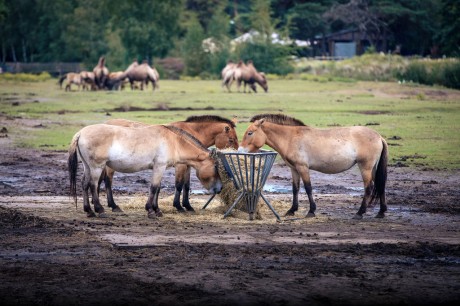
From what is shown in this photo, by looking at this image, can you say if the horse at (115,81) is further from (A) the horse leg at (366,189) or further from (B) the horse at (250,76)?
(A) the horse leg at (366,189)

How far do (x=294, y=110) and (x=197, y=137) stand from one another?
67.3 feet

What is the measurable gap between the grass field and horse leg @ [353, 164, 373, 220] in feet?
20.9

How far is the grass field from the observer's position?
25844 mm

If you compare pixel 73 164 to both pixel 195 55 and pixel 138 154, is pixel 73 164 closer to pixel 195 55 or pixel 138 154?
pixel 138 154

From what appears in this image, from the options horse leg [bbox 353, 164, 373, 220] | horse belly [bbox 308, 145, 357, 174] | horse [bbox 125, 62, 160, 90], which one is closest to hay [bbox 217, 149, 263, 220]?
horse belly [bbox 308, 145, 357, 174]

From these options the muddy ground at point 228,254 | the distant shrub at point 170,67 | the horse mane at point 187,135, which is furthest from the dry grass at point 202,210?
the distant shrub at point 170,67

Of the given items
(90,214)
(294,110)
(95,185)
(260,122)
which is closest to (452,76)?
(294,110)

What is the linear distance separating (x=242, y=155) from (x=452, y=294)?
19.8ft

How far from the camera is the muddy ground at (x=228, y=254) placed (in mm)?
9664

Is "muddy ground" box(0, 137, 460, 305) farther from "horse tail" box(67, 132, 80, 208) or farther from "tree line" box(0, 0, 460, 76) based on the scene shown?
"tree line" box(0, 0, 460, 76)

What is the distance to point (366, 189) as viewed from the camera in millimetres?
15367

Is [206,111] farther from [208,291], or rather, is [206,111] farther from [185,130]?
[208,291]

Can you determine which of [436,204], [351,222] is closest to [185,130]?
[351,222]

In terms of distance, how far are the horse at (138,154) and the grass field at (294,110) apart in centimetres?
808
